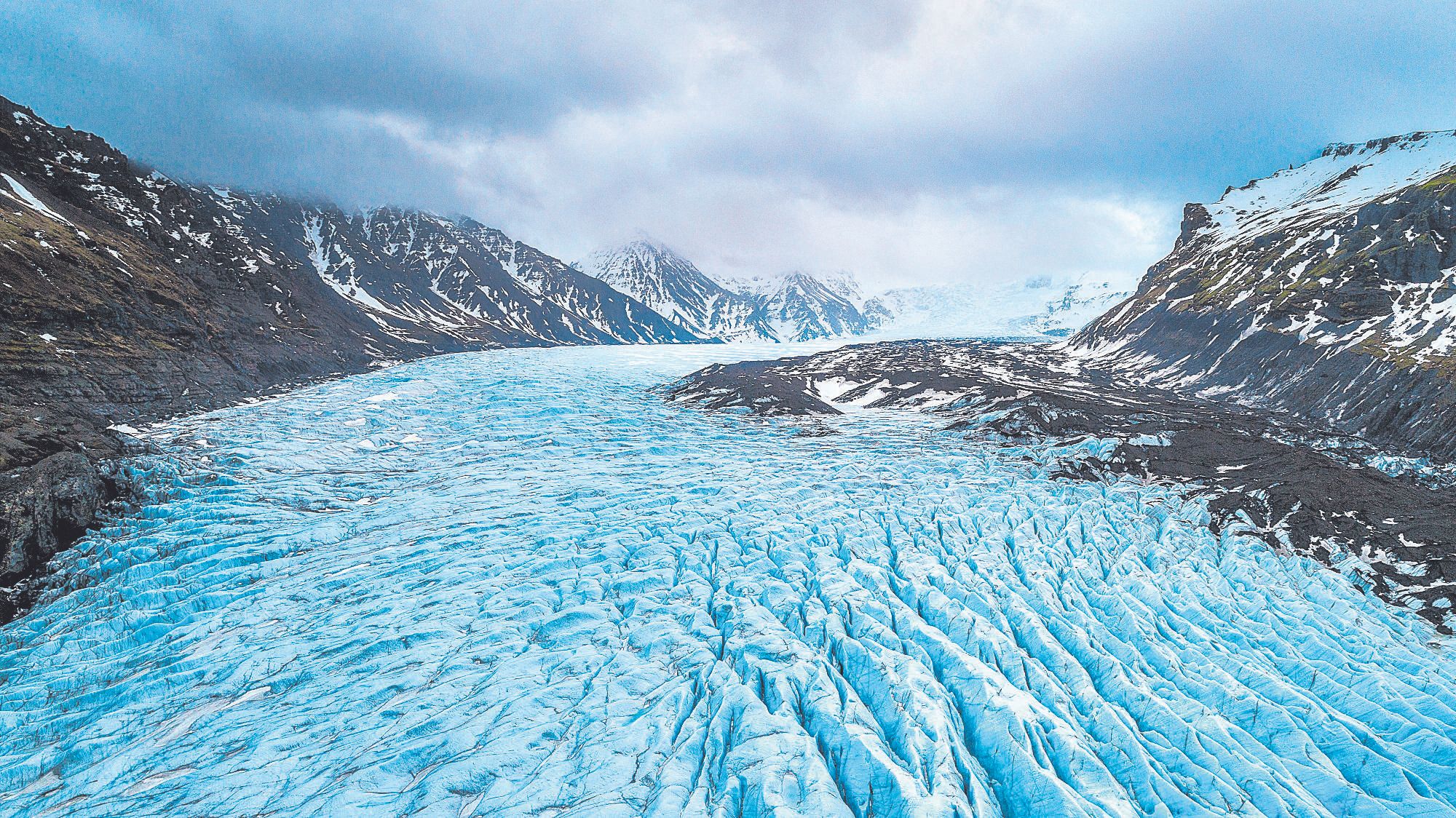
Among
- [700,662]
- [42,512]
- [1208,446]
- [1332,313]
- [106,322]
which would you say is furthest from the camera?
[1332,313]

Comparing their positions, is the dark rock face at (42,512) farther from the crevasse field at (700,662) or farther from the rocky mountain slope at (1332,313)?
the rocky mountain slope at (1332,313)

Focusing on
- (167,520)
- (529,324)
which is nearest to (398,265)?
(529,324)

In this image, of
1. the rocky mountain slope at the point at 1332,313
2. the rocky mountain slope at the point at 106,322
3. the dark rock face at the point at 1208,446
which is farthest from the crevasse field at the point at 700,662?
the rocky mountain slope at the point at 1332,313

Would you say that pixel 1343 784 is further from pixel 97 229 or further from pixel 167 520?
pixel 97 229

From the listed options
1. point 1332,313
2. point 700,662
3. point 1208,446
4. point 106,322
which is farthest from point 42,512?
point 1332,313

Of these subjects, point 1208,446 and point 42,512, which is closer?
point 42,512

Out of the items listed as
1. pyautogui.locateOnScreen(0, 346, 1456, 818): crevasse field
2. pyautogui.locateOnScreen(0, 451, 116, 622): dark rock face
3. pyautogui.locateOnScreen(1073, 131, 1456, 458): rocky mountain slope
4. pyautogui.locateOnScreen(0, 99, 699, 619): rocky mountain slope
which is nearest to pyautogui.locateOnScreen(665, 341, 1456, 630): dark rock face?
pyautogui.locateOnScreen(0, 346, 1456, 818): crevasse field

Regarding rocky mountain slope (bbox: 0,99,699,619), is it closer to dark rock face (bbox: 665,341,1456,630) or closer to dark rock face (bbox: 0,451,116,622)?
dark rock face (bbox: 0,451,116,622)

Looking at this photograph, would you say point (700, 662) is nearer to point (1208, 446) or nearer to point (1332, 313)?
point (1208, 446)
